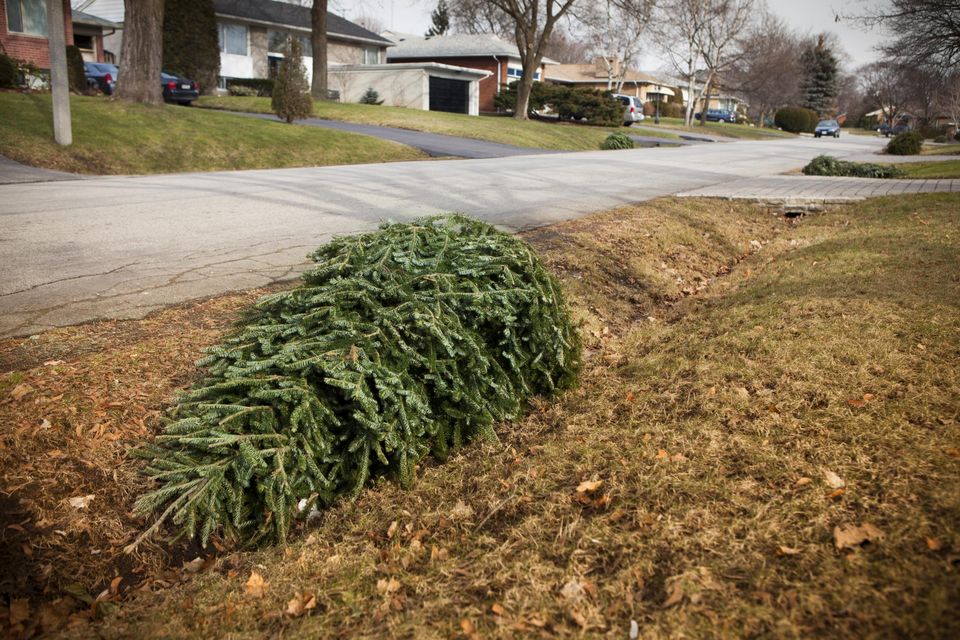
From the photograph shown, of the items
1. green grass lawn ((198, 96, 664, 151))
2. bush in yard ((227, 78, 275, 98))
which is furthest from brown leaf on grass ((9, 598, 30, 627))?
bush in yard ((227, 78, 275, 98))

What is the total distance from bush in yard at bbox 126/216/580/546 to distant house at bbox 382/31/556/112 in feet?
156

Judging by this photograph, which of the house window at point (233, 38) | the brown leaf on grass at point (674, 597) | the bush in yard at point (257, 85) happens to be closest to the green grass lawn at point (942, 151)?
the bush in yard at point (257, 85)

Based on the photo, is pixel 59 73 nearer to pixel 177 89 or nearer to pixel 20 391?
pixel 20 391

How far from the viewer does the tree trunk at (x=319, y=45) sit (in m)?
28.5

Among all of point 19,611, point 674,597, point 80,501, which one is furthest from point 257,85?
point 674,597

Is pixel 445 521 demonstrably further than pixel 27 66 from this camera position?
No

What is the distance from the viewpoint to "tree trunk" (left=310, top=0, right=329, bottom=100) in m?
28.5

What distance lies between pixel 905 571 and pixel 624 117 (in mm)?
44818

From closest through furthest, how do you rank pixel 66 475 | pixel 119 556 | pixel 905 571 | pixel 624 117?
pixel 905 571
pixel 119 556
pixel 66 475
pixel 624 117

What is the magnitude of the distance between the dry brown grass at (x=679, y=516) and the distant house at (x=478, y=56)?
47569 millimetres

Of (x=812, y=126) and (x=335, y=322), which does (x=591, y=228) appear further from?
(x=812, y=126)

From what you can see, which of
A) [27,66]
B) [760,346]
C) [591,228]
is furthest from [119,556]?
[27,66]

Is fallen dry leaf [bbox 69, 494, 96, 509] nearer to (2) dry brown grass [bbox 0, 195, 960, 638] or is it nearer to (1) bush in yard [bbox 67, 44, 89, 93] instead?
(2) dry brown grass [bbox 0, 195, 960, 638]

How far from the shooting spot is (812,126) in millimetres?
69312
